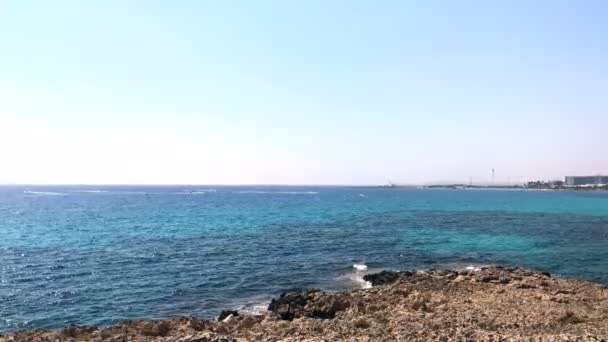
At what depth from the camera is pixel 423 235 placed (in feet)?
→ 212

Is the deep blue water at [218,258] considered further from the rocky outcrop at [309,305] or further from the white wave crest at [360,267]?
the rocky outcrop at [309,305]

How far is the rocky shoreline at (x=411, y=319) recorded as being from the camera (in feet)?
56.4

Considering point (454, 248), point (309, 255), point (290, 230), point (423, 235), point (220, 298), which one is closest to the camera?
point (220, 298)

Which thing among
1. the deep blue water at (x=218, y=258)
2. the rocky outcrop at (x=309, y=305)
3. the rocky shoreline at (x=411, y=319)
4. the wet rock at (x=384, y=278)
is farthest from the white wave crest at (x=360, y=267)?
the rocky outcrop at (x=309, y=305)

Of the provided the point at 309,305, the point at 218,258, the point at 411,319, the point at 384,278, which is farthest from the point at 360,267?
Result: the point at 411,319

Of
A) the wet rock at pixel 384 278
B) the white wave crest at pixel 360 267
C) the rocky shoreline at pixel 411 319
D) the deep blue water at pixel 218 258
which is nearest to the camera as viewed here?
the rocky shoreline at pixel 411 319

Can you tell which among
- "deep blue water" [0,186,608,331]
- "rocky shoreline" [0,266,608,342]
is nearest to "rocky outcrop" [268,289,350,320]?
"rocky shoreline" [0,266,608,342]

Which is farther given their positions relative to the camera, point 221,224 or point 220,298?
point 221,224

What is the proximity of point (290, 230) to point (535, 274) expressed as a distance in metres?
41.4

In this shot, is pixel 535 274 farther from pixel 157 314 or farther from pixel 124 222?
pixel 124 222

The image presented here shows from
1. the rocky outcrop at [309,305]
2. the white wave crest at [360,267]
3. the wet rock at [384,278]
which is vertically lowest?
the white wave crest at [360,267]

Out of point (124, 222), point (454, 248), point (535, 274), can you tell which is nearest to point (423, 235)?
point (454, 248)

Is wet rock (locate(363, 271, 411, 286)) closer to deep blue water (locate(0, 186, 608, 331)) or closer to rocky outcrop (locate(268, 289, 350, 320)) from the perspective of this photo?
deep blue water (locate(0, 186, 608, 331))

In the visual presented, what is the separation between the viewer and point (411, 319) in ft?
66.2
